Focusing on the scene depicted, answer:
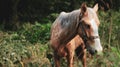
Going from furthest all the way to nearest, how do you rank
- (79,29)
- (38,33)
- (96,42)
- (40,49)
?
(38,33), (40,49), (79,29), (96,42)

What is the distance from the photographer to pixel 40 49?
12.6 metres

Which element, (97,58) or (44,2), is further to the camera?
(44,2)

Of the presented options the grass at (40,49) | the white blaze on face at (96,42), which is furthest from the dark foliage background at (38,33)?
the white blaze on face at (96,42)

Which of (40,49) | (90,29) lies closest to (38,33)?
(40,49)

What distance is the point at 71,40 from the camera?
31.0ft

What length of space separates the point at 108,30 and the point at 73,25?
18.8 feet

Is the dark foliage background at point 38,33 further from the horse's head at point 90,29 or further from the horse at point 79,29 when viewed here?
the horse's head at point 90,29

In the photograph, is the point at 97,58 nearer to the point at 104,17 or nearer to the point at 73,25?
the point at 73,25

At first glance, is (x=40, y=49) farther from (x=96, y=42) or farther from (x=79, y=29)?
(x=96, y=42)

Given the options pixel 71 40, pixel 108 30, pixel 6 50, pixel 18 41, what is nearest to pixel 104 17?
pixel 108 30

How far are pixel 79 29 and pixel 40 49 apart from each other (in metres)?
4.30

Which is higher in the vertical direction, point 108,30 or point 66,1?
point 66,1

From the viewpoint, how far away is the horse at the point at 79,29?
796 cm

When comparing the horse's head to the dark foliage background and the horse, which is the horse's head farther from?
the dark foliage background
